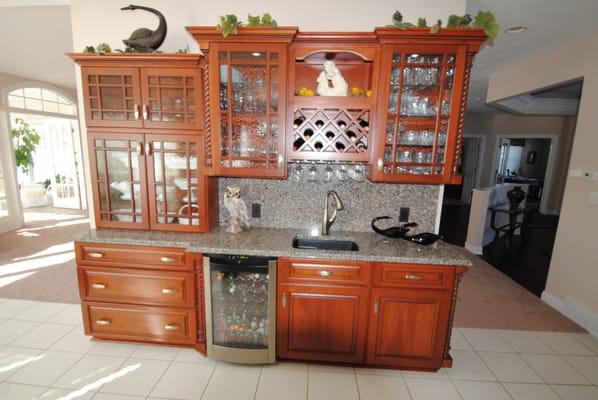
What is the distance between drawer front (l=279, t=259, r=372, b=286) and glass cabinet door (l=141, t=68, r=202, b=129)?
1.24 meters

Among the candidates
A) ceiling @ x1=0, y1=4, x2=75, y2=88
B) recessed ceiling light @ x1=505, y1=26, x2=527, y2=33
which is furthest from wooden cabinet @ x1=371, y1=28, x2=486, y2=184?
ceiling @ x1=0, y1=4, x2=75, y2=88

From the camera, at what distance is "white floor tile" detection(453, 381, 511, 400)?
6.16 feet

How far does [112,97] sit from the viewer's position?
7.12ft

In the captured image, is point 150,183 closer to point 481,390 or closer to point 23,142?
point 481,390

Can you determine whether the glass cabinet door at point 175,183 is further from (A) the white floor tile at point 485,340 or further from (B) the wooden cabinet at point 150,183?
(A) the white floor tile at point 485,340

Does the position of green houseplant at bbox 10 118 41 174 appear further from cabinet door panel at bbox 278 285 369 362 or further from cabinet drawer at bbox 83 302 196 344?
cabinet door panel at bbox 278 285 369 362

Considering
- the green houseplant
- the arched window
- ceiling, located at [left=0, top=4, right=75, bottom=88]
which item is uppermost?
ceiling, located at [left=0, top=4, right=75, bottom=88]

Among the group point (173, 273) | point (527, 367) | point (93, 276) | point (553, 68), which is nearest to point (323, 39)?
point (173, 273)

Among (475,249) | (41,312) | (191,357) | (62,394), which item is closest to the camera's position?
(62,394)

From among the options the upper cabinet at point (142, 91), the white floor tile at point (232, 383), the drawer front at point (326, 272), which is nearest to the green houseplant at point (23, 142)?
the upper cabinet at point (142, 91)

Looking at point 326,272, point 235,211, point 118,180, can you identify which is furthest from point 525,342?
point 118,180

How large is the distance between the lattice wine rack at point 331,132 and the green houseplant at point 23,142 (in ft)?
21.2

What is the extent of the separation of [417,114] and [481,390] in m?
1.94

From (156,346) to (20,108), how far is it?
588cm
